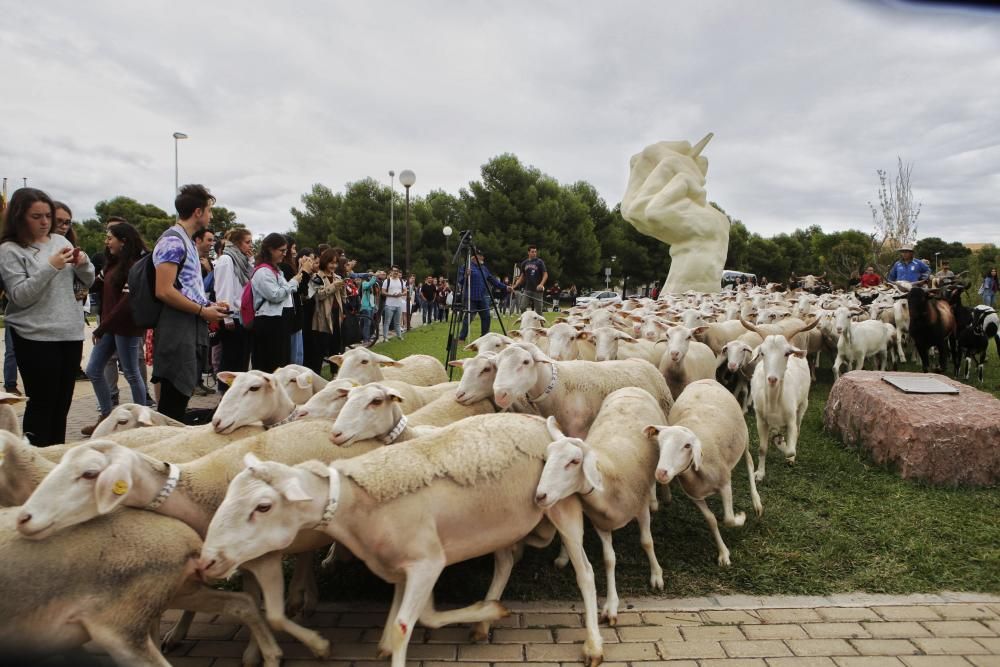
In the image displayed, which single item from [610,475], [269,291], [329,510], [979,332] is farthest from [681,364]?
[979,332]

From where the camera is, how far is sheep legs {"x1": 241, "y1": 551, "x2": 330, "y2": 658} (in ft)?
9.69

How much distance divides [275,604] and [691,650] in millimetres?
2144

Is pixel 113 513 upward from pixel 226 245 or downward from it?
downward

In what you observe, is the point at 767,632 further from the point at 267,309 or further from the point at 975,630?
the point at 267,309

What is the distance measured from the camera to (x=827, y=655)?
9.83 feet

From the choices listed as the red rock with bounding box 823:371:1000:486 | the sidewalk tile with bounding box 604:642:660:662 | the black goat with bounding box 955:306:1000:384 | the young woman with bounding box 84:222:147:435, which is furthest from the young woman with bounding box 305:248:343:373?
the black goat with bounding box 955:306:1000:384

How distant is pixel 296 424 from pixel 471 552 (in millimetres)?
1385

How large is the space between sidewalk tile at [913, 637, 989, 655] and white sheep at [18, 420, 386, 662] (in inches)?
121

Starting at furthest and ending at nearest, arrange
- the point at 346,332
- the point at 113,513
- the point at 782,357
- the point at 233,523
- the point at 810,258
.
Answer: the point at 810,258
the point at 346,332
the point at 782,357
the point at 113,513
the point at 233,523

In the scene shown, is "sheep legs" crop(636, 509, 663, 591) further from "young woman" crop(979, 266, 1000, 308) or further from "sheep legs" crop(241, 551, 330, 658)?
"young woman" crop(979, 266, 1000, 308)

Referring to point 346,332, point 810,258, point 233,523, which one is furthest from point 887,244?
point 810,258

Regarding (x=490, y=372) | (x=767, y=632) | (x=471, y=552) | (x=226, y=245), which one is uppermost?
(x=226, y=245)

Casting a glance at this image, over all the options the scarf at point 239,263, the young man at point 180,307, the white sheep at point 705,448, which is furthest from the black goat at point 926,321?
the young man at point 180,307

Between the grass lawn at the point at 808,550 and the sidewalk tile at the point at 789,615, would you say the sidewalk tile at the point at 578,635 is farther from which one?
the sidewalk tile at the point at 789,615
